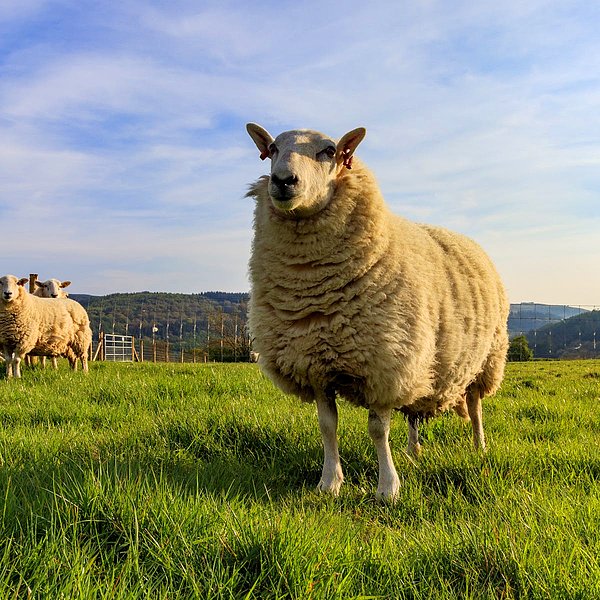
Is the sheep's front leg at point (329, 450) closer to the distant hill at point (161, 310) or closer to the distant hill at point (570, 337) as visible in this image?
the distant hill at point (570, 337)

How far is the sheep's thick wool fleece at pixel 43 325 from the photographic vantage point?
37.5 feet

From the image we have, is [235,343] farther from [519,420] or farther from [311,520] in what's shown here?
[311,520]

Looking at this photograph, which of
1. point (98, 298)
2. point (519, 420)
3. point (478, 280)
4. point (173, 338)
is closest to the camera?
point (478, 280)

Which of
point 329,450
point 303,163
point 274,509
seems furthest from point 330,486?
point 303,163

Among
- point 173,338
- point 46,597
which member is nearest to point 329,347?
point 46,597

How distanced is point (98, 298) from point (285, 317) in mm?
88349

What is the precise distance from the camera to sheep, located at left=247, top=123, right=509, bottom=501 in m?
3.94

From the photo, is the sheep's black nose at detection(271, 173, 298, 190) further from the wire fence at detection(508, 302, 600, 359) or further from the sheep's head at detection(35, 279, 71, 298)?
the wire fence at detection(508, 302, 600, 359)

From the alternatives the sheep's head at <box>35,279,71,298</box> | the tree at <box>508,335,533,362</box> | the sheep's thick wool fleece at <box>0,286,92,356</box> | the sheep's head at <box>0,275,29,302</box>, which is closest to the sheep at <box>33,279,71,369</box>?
the sheep's head at <box>35,279,71,298</box>

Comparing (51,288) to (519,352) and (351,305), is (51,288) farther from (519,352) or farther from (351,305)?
(519,352)

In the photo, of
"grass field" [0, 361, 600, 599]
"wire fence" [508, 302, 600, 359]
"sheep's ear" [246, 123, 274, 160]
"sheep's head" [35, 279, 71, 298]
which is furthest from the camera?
"wire fence" [508, 302, 600, 359]

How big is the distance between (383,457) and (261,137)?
7.87 ft

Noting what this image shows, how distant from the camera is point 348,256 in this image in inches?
161

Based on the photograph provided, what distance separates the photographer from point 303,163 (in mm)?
3984
